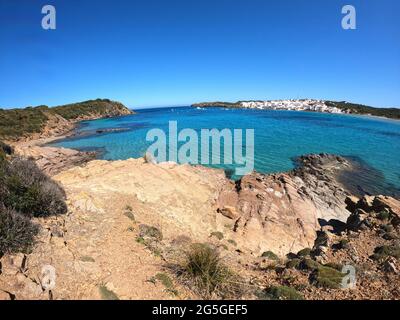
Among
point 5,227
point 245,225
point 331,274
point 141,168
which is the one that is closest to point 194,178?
point 141,168

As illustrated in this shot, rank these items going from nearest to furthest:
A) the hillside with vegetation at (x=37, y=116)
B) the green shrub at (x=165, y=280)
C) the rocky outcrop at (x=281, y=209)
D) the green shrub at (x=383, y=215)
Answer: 1. the green shrub at (x=165, y=280)
2. the green shrub at (x=383, y=215)
3. the rocky outcrop at (x=281, y=209)
4. the hillside with vegetation at (x=37, y=116)

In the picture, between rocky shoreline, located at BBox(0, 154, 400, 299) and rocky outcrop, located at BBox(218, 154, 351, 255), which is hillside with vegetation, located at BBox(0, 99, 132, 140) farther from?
rocky outcrop, located at BBox(218, 154, 351, 255)

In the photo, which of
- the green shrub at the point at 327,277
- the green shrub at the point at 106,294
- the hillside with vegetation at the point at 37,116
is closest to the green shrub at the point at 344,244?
the green shrub at the point at 327,277

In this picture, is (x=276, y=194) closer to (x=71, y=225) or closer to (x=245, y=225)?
(x=245, y=225)

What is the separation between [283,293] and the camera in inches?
299

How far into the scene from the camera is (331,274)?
28.0ft

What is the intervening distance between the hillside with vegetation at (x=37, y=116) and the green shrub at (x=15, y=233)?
4615cm

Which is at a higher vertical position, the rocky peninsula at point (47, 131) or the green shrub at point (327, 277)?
the rocky peninsula at point (47, 131)

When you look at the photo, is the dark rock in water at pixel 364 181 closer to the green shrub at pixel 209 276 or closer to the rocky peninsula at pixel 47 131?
the green shrub at pixel 209 276

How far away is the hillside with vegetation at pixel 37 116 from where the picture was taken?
5186 centimetres

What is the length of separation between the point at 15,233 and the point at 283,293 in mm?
6912

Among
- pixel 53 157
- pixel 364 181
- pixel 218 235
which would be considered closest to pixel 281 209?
pixel 218 235

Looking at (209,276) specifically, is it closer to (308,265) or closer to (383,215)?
(308,265)

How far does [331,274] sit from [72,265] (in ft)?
23.7
